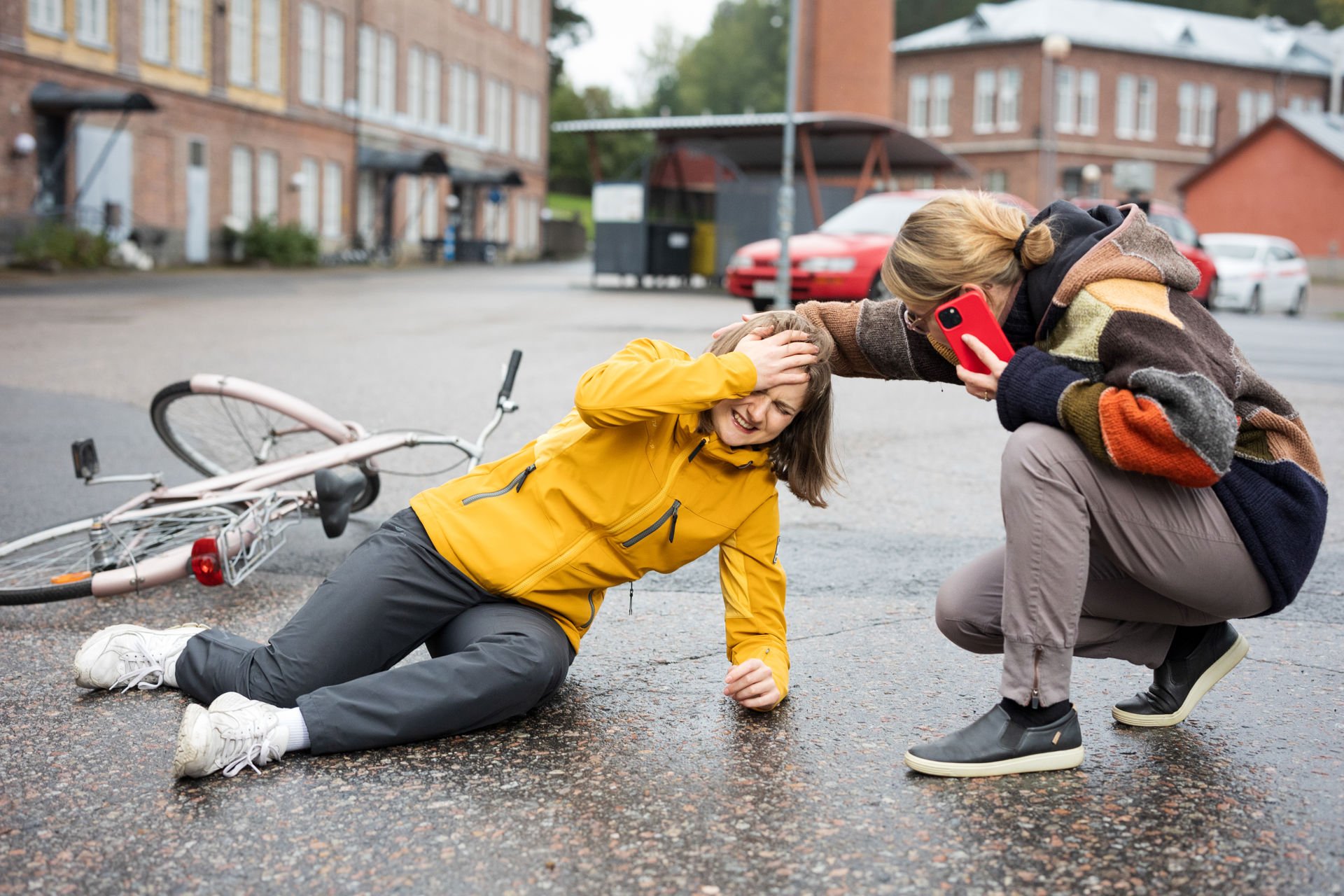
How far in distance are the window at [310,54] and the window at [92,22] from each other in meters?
8.91

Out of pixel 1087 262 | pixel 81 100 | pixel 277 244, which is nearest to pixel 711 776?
pixel 1087 262

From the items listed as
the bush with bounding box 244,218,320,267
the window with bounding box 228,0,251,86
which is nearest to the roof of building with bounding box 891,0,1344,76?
the window with bounding box 228,0,251,86

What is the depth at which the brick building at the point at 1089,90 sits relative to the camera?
6038 centimetres

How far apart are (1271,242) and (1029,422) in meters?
26.8

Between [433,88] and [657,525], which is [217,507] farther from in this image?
[433,88]

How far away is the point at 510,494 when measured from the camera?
3.20 meters

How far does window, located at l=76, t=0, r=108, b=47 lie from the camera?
27.7 m

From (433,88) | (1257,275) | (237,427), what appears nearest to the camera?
(237,427)

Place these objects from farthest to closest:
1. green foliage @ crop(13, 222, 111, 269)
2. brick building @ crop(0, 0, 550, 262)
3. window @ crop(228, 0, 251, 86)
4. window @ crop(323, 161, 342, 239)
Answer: window @ crop(323, 161, 342, 239), window @ crop(228, 0, 251, 86), brick building @ crop(0, 0, 550, 262), green foliage @ crop(13, 222, 111, 269)

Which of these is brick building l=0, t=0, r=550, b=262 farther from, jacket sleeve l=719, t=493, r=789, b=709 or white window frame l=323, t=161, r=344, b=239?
jacket sleeve l=719, t=493, r=789, b=709

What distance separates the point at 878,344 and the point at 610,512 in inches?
31.4

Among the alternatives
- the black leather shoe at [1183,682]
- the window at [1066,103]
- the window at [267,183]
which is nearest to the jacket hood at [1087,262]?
the black leather shoe at [1183,682]

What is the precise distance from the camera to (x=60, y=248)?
24.5m

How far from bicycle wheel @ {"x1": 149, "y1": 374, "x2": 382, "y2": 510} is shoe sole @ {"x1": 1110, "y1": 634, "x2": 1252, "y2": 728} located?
2716mm
